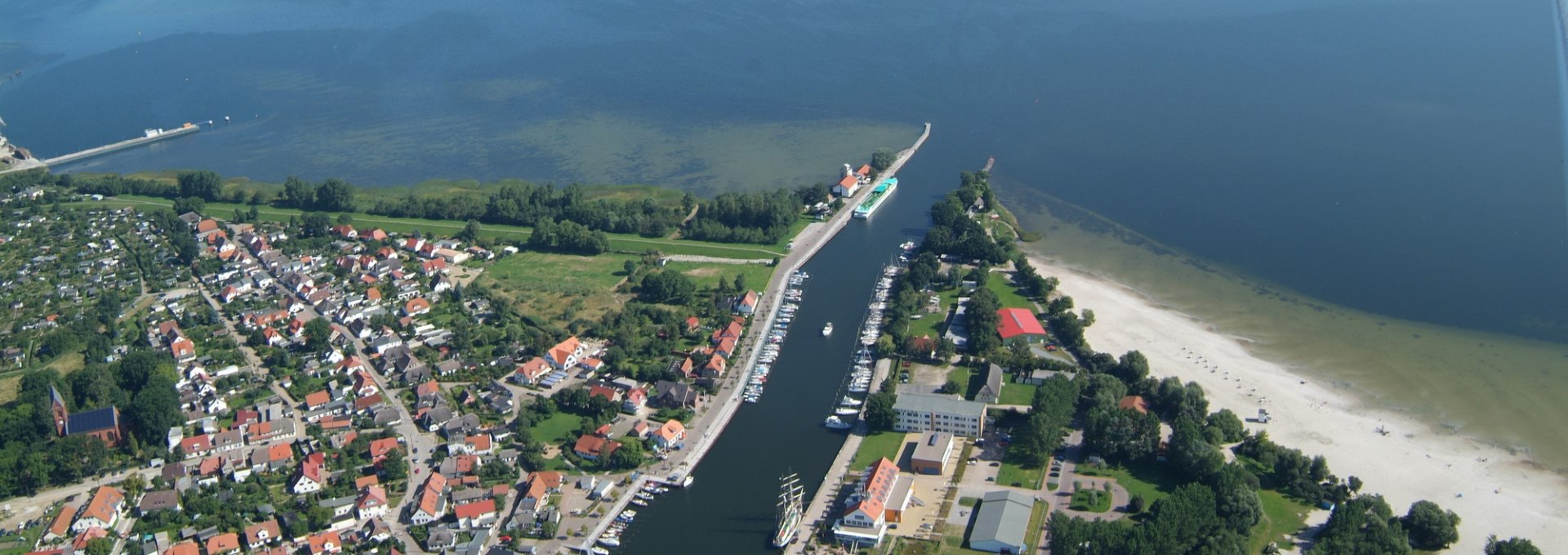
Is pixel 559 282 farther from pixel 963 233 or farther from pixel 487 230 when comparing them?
pixel 963 233

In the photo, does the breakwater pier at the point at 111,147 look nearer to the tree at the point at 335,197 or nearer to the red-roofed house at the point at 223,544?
the tree at the point at 335,197

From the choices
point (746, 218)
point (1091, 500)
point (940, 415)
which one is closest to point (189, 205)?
point (746, 218)

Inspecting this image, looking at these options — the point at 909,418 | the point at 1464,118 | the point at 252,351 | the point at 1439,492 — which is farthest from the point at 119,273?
the point at 1464,118

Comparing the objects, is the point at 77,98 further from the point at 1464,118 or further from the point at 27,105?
the point at 1464,118

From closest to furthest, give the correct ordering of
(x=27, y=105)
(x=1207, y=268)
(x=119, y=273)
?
(x=1207, y=268) → (x=119, y=273) → (x=27, y=105)

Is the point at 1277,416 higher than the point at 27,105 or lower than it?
lower

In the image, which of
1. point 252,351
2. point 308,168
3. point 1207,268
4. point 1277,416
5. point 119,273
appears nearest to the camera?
point 1277,416
